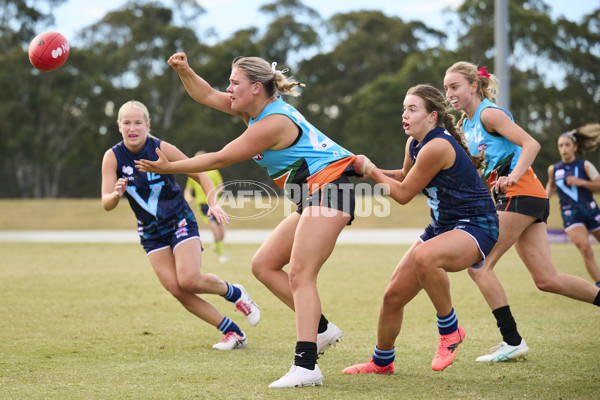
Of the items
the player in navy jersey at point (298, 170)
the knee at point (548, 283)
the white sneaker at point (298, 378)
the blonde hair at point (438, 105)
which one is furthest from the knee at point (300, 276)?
the knee at point (548, 283)

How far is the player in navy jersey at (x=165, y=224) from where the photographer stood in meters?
5.95

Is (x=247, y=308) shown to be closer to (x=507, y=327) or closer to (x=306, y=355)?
(x=306, y=355)

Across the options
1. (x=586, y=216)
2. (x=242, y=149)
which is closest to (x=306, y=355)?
(x=242, y=149)

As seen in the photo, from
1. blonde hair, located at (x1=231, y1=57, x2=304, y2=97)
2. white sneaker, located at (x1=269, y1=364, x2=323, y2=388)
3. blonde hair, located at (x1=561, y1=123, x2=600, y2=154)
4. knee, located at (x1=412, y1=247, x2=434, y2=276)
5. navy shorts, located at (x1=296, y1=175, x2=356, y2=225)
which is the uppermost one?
blonde hair, located at (x1=231, y1=57, x2=304, y2=97)

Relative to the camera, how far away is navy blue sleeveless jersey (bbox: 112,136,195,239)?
6.05 meters

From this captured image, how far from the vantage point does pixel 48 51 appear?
21.8 feet

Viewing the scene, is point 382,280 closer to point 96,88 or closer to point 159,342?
point 159,342

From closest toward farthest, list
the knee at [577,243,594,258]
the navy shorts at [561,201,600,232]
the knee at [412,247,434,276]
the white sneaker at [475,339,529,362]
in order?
the knee at [412,247,434,276] < the white sneaker at [475,339,529,362] < the knee at [577,243,594,258] < the navy shorts at [561,201,600,232]

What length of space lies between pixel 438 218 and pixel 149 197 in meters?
2.59

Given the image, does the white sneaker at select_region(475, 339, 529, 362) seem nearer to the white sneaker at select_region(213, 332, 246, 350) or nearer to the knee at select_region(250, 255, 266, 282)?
the knee at select_region(250, 255, 266, 282)

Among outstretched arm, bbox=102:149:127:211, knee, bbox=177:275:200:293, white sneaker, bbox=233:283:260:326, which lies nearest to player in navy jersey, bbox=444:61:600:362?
white sneaker, bbox=233:283:260:326

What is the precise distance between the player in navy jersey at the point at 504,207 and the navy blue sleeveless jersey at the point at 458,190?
680 mm

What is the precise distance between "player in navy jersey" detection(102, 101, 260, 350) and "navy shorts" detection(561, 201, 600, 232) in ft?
17.3

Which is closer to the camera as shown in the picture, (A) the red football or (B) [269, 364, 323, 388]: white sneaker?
(B) [269, 364, 323, 388]: white sneaker
